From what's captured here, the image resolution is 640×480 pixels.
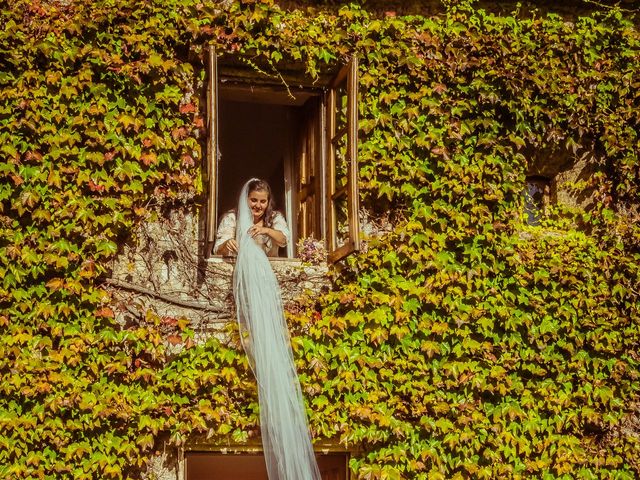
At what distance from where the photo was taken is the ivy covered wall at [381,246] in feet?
21.2

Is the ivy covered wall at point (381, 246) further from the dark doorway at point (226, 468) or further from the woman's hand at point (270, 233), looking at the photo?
the dark doorway at point (226, 468)

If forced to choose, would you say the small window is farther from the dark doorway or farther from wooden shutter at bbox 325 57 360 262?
the dark doorway

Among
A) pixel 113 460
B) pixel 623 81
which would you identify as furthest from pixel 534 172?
pixel 113 460

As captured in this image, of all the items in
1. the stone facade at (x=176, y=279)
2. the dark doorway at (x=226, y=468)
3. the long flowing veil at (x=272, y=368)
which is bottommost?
the dark doorway at (x=226, y=468)

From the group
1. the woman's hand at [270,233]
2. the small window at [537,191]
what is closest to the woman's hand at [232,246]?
the woman's hand at [270,233]

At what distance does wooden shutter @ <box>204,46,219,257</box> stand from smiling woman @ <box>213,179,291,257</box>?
33 centimetres

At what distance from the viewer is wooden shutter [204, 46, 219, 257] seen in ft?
20.6

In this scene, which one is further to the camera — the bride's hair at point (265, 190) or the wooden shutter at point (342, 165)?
the bride's hair at point (265, 190)

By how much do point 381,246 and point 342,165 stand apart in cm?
75

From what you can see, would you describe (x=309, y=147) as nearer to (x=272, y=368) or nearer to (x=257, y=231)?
(x=257, y=231)

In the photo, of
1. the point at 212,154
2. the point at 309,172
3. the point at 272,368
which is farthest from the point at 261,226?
the point at 272,368

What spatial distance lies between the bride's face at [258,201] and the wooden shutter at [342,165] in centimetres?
51

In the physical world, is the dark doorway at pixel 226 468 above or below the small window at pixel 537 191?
below

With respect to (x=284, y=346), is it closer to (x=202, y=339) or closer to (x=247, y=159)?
(x=202, y=339)
